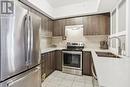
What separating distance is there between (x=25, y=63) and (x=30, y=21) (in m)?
0.75

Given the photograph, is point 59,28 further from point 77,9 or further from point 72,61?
point 72,61

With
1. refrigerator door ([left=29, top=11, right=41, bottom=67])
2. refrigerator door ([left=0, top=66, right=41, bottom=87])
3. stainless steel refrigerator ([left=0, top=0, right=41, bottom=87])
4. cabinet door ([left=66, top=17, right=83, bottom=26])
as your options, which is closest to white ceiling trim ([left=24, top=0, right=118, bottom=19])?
cabinet door ([left=66, top=17, right=83, bottom=26])

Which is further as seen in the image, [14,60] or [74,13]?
[74,13]

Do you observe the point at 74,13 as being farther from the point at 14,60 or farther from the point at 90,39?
the point at 14,60

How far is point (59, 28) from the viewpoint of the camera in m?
4.25

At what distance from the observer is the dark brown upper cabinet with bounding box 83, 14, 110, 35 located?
11.6 ft

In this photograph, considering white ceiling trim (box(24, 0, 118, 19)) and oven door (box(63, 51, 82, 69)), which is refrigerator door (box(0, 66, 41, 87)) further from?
white ceiling trim (box(24, 0, 118, 19))

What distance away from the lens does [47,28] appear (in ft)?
12.6

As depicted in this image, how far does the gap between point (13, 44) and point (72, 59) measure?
2521 millimetres

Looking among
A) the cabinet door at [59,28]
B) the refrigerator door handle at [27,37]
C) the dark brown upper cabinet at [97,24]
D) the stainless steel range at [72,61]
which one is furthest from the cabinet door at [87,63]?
the refrigerator door handle at [27,37]

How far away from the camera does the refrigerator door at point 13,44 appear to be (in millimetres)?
1260

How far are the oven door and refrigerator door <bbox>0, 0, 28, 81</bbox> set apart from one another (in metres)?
2.17

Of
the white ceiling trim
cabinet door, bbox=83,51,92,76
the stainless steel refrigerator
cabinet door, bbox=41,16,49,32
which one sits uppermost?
the white ceiling trim

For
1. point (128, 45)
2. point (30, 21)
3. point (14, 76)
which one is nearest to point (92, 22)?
point (128, 45)
